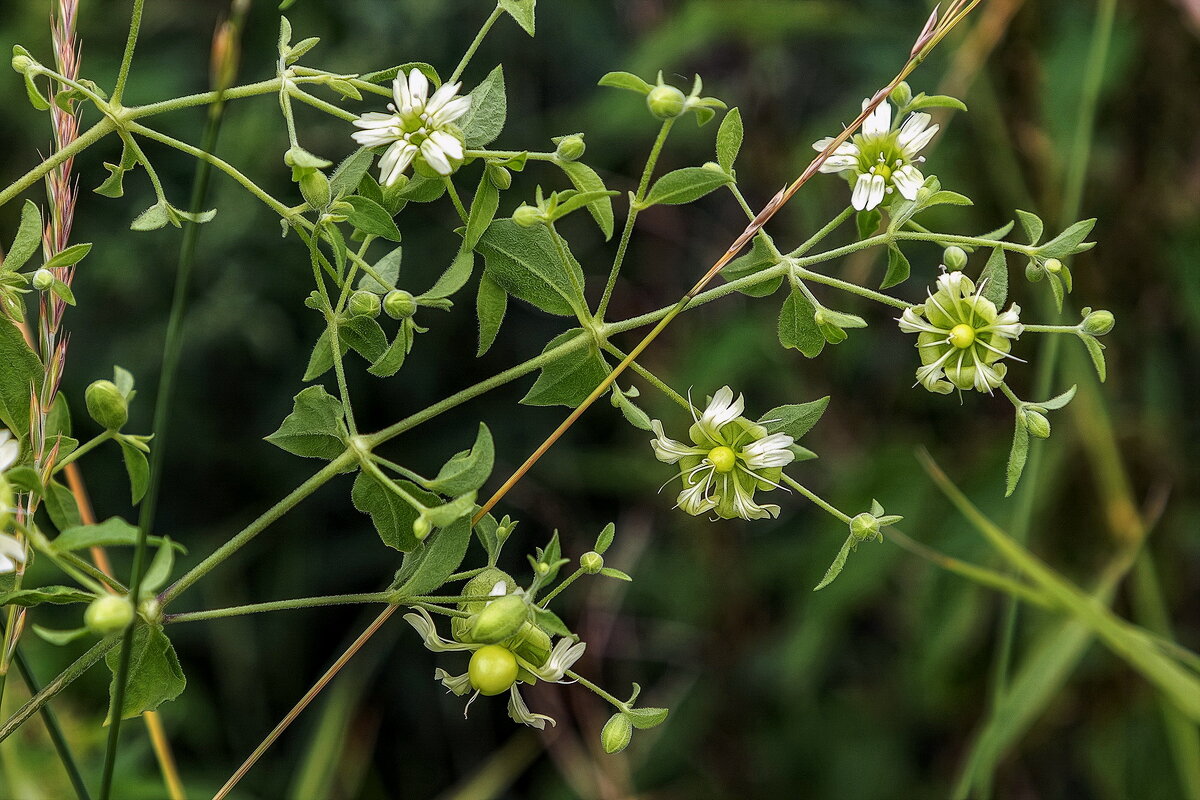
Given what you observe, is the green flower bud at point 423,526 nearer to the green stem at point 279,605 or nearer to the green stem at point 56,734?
the green stem at point 279,605

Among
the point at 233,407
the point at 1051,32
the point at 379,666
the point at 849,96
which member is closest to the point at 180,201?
the point at 233,407

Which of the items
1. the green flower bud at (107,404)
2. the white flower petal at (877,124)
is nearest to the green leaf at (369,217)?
the green flower bud at (107,404)

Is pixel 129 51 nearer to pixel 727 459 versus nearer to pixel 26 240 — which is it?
pixel 26 240

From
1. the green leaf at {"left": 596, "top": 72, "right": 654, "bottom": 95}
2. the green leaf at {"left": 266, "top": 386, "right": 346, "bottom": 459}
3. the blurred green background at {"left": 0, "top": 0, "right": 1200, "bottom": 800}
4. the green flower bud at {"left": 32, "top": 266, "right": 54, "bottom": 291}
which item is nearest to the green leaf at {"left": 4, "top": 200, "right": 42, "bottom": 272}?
the green flower bud at {"left": 32, "top": 266, "right": 54, "bottom": 291}

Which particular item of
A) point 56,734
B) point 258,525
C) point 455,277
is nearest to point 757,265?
point 455,277

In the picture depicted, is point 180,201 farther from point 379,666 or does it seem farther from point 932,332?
point 932,332

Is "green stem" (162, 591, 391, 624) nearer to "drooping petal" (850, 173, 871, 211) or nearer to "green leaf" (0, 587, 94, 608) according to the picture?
"green leaf" (0, 587, 94, 608)
